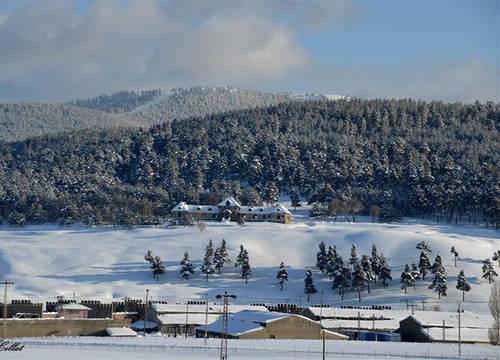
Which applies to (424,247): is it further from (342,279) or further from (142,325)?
(142,325)

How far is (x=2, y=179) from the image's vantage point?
7618 inches

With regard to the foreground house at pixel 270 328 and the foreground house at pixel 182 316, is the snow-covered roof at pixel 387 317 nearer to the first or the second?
the foreground house at pixel 270 328

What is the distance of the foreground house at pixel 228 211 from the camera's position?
157500 mm

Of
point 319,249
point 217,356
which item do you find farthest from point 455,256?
point 217,356

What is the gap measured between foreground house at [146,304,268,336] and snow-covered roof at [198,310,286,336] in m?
1.61

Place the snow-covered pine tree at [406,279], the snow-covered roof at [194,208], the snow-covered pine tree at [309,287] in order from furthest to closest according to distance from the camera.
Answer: the snow-covered roof at [194,208]
the snow-covered pine tree at [309,287]
the snow-covered pine tree at [406,279]

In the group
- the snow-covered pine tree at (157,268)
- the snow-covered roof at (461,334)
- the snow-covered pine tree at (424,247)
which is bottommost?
the snow-covered roof at (461,334)

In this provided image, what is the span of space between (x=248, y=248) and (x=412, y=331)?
48.4 m

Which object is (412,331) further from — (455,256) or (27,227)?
(27,227)

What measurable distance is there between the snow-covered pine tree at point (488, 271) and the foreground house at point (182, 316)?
2943 centimetres

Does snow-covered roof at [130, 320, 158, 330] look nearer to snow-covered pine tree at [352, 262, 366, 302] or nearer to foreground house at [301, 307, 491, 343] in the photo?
foreground house at [301, 307, 491, 343]

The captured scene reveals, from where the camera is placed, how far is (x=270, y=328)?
279ft

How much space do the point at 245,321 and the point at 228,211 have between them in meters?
72.8

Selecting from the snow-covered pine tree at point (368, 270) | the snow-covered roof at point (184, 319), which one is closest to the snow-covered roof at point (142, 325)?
the snow-covered roof at point (184, 319)
